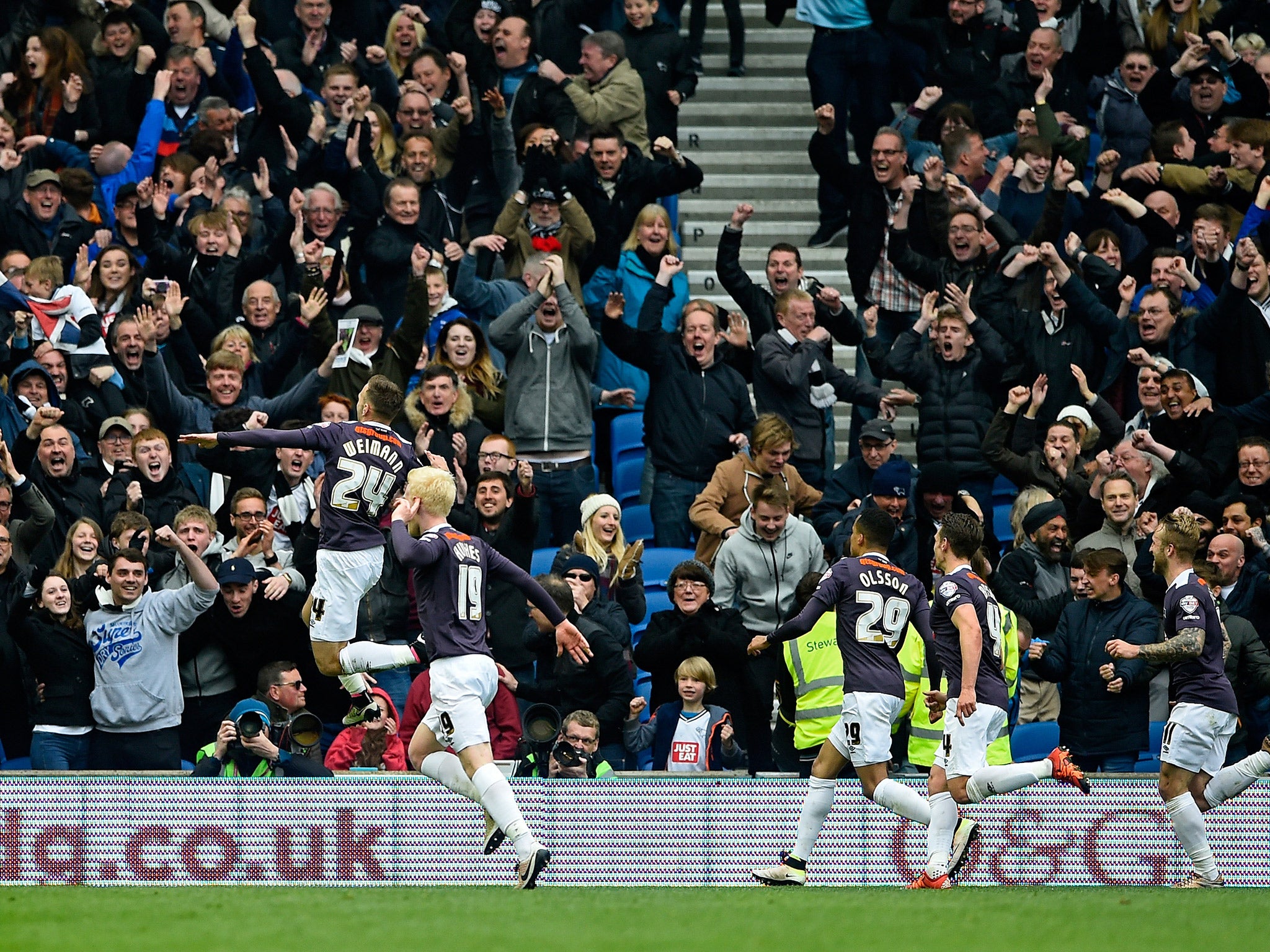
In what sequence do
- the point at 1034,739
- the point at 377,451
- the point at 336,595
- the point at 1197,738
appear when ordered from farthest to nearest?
1. the point at 1034,739
2. the point at 336,595
3. the point at 377,451
4. the point at 1197,738

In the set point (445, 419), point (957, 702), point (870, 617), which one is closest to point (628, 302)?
point (445, 419)

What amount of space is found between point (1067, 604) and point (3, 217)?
906 cm

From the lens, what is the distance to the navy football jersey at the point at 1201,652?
1127 centimetres

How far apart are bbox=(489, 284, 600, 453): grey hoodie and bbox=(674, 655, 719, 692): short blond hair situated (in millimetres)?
3095

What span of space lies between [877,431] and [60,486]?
5.82 meters

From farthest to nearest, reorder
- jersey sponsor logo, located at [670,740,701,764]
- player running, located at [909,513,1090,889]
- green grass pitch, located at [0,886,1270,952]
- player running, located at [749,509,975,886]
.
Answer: jersey sponsor logo, located at [670,740,701,764] < player running, located at [749,509,975,886] < player running, located at [909,513,1090,889] < green grass pitch, located at [0,886,1270,952]

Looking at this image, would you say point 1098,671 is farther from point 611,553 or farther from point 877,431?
point 611,553

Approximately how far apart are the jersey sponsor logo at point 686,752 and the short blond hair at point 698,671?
14.1 inches

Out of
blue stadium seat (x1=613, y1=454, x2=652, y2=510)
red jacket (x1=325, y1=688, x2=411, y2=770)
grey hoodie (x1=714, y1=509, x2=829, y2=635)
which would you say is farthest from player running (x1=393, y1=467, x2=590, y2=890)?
blue stadium seat (x1=613, y1=454, x2=652, y2=510)

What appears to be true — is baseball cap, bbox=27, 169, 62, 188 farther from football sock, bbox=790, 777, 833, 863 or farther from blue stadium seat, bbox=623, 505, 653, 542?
football sock, bbox=790, 777, 833, 863

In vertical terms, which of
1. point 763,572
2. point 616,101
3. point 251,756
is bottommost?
point 251,756

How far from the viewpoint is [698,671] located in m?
12.1

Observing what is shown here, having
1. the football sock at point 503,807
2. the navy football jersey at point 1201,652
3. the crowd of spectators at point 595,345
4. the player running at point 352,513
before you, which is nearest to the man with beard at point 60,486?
the crowd of spectators at point 595,345

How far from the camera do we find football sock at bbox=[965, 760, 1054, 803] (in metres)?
10.7
